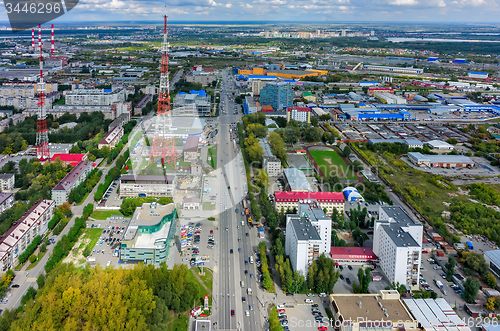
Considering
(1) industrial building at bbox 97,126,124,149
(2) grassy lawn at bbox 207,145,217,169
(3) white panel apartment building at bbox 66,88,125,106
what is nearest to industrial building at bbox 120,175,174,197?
(2) grassy lawn at bbox 207,145,217,169

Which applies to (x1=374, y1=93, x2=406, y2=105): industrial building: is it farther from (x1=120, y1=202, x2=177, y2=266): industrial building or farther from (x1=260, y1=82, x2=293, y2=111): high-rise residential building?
(x1=120, y1=202, x2=177, y2=266): industrial building

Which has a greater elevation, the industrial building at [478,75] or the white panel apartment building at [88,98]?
the industrial building at [478,75]

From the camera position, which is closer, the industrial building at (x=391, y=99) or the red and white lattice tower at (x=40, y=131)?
the red and white lattice tower at (x=40, y=131)

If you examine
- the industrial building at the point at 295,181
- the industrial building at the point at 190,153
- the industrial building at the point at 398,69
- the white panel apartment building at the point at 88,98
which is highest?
the industrial building at the point at 398,69

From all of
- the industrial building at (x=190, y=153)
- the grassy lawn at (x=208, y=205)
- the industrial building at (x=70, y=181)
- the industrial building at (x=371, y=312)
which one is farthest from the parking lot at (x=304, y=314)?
the industrial building at (x=190, y=153)

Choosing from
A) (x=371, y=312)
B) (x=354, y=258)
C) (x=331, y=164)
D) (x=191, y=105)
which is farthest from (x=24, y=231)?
(x=191, y=105)

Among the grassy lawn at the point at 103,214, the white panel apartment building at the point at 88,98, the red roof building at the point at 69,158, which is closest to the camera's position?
the grassy lawn at the point at 103,214

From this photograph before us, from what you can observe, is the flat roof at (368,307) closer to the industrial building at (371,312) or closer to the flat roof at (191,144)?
the industrial building at (371,312)
